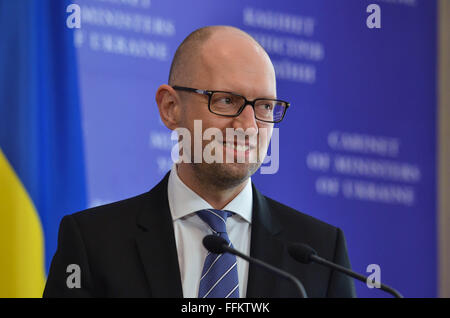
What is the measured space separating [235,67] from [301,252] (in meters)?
0.58

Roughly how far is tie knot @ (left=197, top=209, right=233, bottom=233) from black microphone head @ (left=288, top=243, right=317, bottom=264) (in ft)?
0.80

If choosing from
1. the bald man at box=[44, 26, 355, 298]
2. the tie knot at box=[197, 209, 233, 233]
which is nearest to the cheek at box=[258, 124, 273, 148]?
the bald man at box=[44, 26, 355, 298]

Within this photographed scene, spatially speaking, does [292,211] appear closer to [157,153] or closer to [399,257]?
[157,153]

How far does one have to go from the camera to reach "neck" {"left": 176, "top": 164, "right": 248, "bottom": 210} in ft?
6.79

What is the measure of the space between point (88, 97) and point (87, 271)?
1.22 m

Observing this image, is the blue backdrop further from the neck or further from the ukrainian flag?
the neck

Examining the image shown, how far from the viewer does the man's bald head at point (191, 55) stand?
2.08m

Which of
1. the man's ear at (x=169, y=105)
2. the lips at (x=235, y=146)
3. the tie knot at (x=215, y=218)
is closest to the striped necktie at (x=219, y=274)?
the tie knot at (x=215, y=218)

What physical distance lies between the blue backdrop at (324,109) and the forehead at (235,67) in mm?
1055

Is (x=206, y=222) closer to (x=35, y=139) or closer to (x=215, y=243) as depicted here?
(x=215, y=243)

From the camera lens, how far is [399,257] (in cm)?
374

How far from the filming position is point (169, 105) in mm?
2150

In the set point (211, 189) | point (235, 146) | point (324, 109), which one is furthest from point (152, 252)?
point (324, 109)
